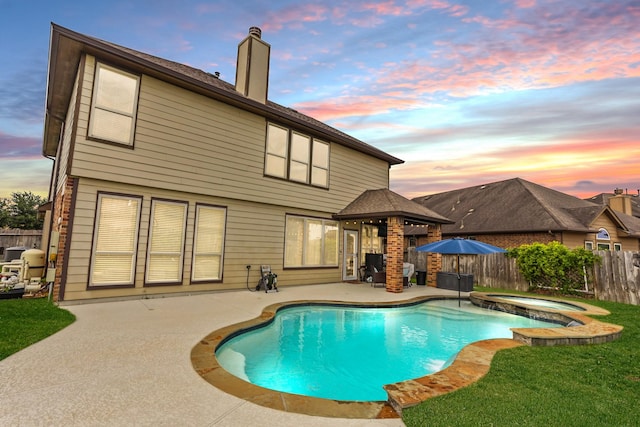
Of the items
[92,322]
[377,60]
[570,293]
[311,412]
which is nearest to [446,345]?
[311,412]

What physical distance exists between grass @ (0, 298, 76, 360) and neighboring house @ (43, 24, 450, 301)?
77 centimetres

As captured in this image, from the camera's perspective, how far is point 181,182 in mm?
8766

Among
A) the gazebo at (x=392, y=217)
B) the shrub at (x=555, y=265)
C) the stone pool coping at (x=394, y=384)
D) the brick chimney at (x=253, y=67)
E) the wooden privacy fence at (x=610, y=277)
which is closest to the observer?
the stone pool coping at (x=394, y=384)

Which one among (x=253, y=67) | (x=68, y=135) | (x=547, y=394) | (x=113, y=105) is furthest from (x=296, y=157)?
(x=547, y=394)

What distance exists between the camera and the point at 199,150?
920cm

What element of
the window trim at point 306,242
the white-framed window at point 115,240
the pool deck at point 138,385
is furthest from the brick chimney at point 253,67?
the pool deck at point 138,385

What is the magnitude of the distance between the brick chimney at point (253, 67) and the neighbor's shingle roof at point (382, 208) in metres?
5.64

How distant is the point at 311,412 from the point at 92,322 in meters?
5.08

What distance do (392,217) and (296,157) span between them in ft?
14.5

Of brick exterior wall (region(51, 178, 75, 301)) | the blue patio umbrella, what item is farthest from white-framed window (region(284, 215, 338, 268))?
brick exterior wall (region(51, 178, 75, 301))

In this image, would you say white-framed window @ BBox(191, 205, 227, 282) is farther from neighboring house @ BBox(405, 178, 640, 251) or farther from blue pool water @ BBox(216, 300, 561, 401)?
neighboring house @ BBox(405, 178, 640, 251)

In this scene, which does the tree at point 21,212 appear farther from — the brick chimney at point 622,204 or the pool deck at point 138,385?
the brick chimney at point 622,204

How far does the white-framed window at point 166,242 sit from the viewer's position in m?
8.29

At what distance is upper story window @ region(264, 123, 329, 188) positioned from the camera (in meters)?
11.1
